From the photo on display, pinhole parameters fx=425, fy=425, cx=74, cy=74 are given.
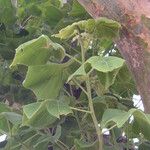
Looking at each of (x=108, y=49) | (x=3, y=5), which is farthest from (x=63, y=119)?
(x=3, y=5)

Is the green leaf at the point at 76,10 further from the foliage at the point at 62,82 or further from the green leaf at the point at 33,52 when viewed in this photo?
the green leaf at the point at 33,52

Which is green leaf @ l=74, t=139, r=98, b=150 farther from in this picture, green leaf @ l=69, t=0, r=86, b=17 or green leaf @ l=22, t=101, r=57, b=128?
green leaf @ l=69, t=0, r=86, b=17

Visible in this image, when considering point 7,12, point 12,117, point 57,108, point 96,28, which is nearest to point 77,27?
point 96,28

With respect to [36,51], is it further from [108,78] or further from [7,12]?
[7,12]

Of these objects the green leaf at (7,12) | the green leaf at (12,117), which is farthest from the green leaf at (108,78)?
the green leaf at (7,12)

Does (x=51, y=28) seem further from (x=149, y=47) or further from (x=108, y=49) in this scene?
(x=149, y=47)

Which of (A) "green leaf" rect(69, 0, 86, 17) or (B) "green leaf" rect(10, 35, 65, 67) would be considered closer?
(B) "green leaf" rect(10, 35, 65, 67)

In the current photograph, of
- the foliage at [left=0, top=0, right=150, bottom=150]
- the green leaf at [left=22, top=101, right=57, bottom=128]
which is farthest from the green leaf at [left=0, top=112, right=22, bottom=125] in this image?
the green leaf at [left=22, top=101, right=57, bottom=128]
